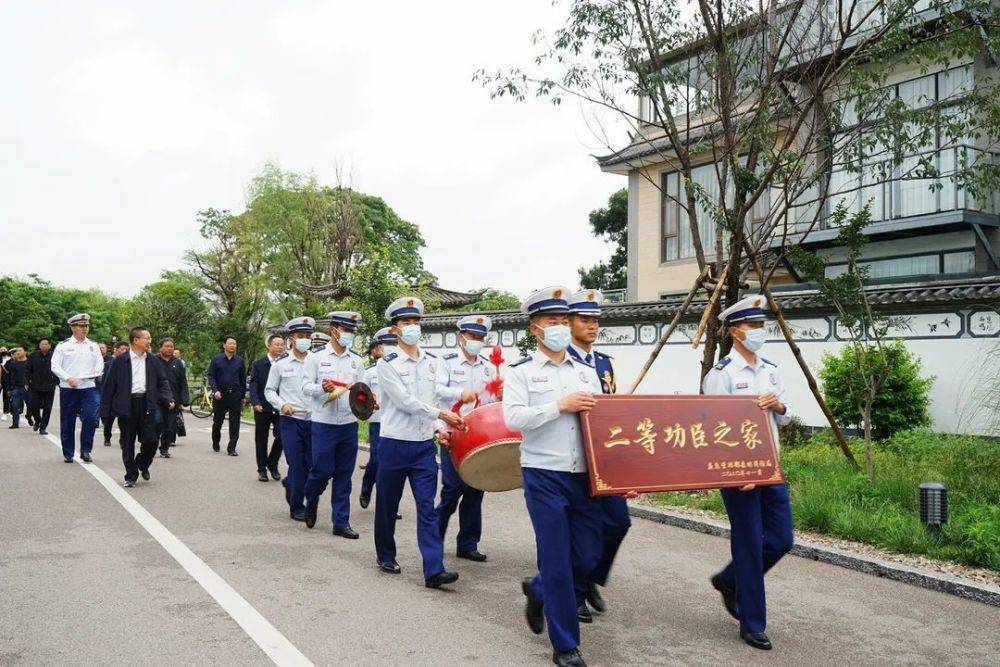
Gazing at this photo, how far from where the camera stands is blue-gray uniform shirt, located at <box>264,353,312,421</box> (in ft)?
31.3

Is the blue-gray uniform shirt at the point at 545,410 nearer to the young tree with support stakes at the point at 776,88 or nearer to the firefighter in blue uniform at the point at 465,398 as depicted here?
the firefighter in blue uniform at the point at 465,398

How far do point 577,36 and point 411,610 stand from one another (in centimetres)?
757

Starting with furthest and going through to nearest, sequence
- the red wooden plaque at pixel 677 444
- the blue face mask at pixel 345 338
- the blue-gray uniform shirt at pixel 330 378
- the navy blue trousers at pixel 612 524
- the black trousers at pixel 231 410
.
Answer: the black trousers at pixel 231 410 → the blue face mask at pixel 345 338 → the blue-gray uniform shirt at pixel 330 378 → the navy blue trousers at pixel 612 524 → the red wooden plaque at pixel 677 444

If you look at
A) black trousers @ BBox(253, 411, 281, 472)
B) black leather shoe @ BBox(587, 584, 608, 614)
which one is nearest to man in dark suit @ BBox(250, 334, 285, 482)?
black trousers @ BBox(253, 411, 281, 472)

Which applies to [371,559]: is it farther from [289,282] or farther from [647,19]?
[289,282]

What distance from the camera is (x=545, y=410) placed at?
183 inches

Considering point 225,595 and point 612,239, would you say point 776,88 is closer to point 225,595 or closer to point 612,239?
point 225,595

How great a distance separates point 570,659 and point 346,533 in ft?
12.3

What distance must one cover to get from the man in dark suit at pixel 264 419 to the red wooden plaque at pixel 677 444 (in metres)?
7.42

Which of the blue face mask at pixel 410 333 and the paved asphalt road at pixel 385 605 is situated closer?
the paved asphalt road at pixel 385 605

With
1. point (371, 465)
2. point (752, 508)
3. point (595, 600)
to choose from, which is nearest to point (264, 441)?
point (371, 465)

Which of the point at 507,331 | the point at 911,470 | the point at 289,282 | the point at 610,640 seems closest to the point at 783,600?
the point at 610,640

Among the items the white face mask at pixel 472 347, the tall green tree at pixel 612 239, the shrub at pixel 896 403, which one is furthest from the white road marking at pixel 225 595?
the tall green tree at pixel 612 239

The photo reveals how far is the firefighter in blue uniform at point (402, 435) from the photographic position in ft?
21.3
